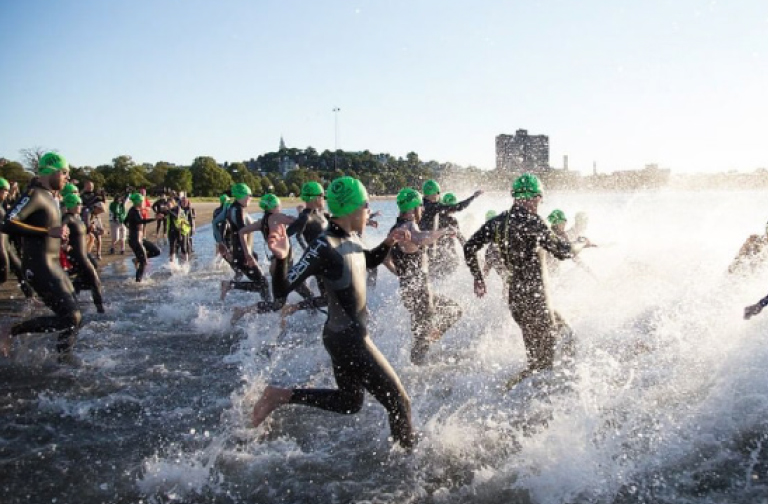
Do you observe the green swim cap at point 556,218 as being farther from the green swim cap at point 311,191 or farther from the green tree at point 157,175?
the green tree at point 157,175

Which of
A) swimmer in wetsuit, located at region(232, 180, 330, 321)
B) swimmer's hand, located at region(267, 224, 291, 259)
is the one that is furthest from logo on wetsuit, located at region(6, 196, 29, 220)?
swimmer in wetsuit, located at region(232, 180, 330, 321)

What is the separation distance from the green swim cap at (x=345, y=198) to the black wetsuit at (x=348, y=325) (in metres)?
0.11

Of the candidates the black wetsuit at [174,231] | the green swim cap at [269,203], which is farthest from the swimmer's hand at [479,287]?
the black wetsuit at [174,231]

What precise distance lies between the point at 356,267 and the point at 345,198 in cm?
46

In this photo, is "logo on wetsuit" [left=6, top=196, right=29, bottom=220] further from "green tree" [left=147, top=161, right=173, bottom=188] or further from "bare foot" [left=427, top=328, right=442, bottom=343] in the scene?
"green tree" [left=147, top=161, right=173, bottom=188]

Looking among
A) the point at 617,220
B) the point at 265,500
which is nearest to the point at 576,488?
the point at 265,500

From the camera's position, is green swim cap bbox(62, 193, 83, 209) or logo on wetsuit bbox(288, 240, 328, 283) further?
green swim cap bbox(62, 193, 83, 209)

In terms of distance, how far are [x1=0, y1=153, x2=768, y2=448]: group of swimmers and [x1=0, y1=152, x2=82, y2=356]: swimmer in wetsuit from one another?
0.01m

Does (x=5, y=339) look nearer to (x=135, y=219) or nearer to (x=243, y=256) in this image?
(x=243, y=256)

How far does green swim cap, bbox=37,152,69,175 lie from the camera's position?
5.75 m

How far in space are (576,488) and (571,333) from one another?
1.86 m

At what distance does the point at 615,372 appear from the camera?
5.97 m

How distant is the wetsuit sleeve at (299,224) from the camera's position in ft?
24.2

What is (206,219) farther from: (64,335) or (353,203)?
(353,203)
